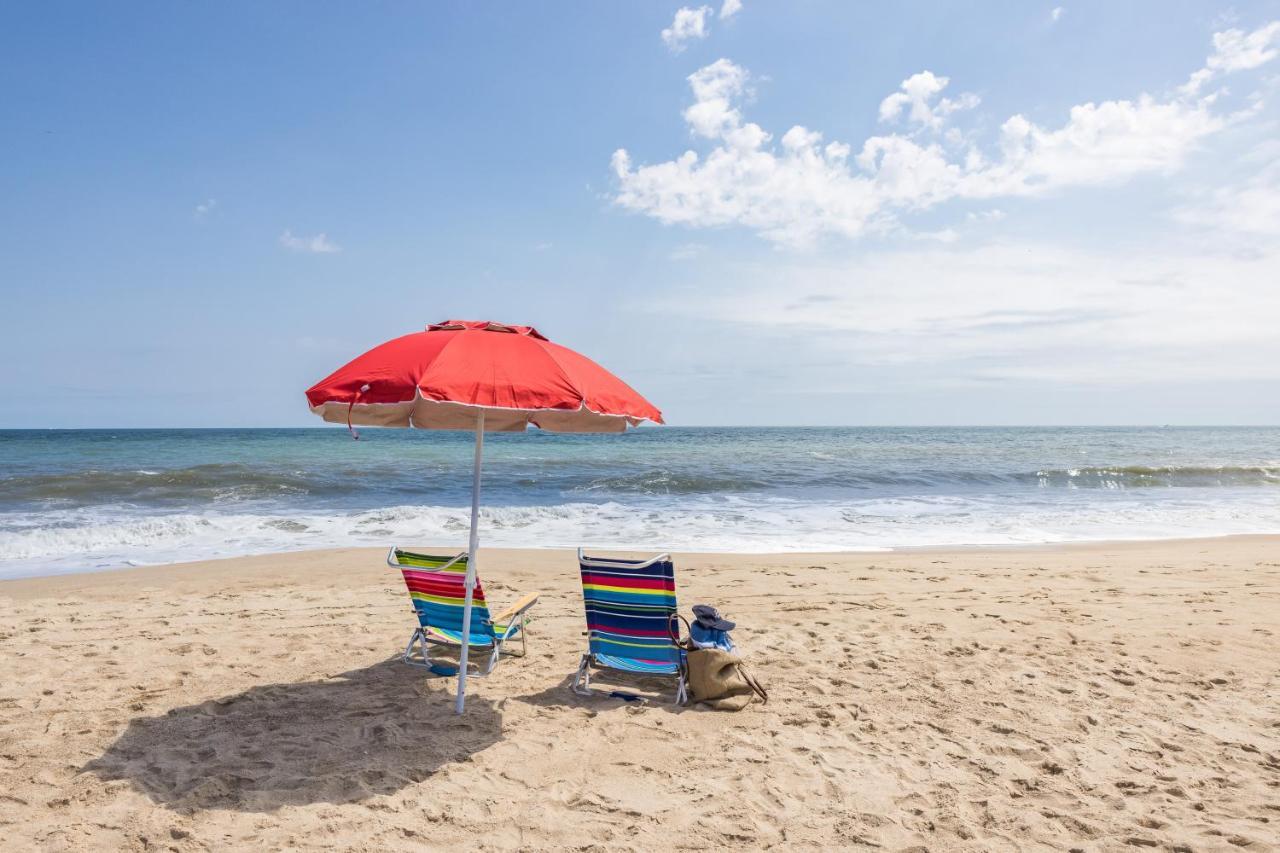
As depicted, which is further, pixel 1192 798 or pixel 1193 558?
pixel 1193 558

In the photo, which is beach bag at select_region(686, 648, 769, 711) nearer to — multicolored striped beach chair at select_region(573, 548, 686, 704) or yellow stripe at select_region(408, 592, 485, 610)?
multicolored striped beach chair at select_region(573, 548, 686, 704)

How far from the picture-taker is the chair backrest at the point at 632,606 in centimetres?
470

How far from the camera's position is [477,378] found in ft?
11.8

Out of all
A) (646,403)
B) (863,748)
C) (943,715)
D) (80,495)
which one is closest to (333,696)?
(646,403)

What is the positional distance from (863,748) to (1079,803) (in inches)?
40.9

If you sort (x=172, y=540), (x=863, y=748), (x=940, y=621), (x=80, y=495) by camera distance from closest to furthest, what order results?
(x=863, y=748)
(x=940, y=621)
(x=172, y=540)
(x=80, y=495)

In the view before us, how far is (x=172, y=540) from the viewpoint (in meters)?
11.7

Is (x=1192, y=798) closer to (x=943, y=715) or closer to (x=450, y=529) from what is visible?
(x=943, y=715)

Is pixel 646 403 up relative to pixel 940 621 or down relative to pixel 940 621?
up

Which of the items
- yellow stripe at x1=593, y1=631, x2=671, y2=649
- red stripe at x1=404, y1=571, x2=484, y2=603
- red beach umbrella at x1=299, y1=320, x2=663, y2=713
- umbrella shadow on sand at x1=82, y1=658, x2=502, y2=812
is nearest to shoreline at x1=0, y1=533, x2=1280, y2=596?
red stripe at x1=404, y1=571, x2=484, y2=603

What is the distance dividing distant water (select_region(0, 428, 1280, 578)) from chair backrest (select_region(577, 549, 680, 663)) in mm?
6402

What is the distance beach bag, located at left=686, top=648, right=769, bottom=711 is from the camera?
4.68m

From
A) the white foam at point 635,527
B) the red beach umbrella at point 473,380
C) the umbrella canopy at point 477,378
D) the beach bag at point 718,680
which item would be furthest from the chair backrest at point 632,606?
the white foam at point 635,527

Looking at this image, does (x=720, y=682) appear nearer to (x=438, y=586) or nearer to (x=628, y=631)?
(x=628, y=631)
